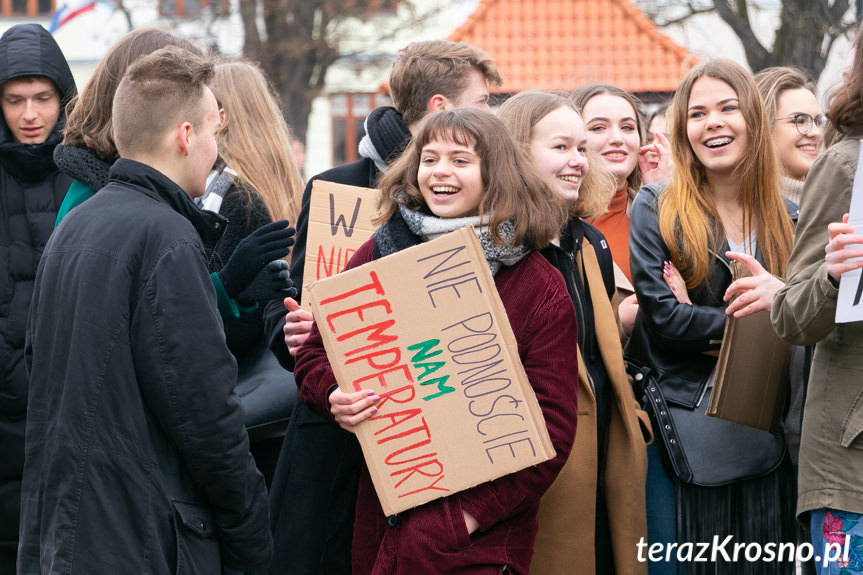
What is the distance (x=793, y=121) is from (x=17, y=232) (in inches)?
135

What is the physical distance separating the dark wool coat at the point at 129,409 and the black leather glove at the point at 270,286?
2.42ft

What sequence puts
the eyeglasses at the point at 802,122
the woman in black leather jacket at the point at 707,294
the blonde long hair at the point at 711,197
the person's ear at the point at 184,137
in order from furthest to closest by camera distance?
the eyeglasses at the point at 802,122 → the blonde long hair at the point at 711,197 → the woman in black leather jacket at the point at 707,294 → the person's ear at the point at 184,137

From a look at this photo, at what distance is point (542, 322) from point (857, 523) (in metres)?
1.00

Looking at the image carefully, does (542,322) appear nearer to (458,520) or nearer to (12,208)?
(458,520)

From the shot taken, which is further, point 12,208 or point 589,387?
point 12,208

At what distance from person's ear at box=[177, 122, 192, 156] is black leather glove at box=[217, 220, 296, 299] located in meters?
0.49

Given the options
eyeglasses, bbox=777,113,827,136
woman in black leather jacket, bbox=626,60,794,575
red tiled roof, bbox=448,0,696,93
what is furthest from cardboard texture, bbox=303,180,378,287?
red tiled roof, bbox=448,0,696,93

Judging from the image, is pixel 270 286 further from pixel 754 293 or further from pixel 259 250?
pixel 754 293

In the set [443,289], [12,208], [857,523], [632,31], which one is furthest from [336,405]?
[632,31]

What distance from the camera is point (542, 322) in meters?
3.16

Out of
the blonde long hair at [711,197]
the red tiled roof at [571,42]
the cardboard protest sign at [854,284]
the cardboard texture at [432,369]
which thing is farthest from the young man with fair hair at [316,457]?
the red tiled roof at [571,42]

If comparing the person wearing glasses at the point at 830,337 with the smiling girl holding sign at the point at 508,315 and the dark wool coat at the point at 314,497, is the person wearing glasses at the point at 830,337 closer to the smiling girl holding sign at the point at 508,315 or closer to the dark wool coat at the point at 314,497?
the smiling girl holding sign at the point at 508,315

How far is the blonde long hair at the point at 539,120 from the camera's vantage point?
389 centimetres

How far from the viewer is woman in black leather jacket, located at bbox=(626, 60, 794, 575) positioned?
3.86m
